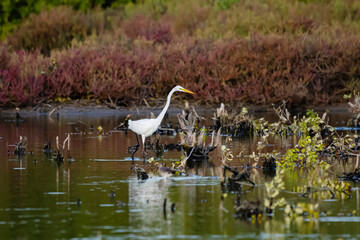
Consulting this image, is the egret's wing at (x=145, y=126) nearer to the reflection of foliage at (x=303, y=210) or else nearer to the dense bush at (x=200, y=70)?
the reflection of foliage at (x=303, y=210)

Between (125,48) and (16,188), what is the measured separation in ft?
52.3

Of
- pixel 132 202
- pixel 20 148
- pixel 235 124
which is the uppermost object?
pixel 235 124

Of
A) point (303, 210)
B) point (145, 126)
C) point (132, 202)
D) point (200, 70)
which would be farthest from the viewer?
point (200, 70)

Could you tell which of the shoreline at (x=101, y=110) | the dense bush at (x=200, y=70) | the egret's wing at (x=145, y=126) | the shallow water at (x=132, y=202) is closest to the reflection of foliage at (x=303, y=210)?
the shallow water at (x=132, y=202)

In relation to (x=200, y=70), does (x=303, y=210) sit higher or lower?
lower

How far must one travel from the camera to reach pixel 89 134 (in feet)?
63.2

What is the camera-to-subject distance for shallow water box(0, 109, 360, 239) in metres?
9.32

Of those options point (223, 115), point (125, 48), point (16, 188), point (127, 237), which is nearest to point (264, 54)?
point (125, 48)

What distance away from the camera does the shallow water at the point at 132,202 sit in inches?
367

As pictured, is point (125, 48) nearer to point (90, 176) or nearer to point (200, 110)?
point (200, 110)

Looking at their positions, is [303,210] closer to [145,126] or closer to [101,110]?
[145,126]

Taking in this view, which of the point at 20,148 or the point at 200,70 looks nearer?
the point at 20,148

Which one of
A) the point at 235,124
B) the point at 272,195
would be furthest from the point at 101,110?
the point at 272,195

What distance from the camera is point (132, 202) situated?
10.9 m
